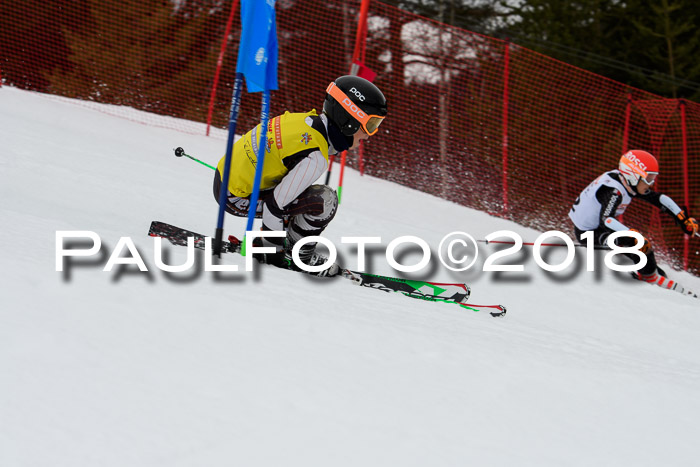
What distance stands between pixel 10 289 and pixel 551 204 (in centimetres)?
894

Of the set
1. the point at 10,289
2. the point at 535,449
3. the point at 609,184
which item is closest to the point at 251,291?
the point at 10,289

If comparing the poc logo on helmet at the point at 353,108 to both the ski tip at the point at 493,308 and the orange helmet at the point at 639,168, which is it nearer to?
the ski tip at the point at 493,308

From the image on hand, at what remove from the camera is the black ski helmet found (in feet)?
12.5

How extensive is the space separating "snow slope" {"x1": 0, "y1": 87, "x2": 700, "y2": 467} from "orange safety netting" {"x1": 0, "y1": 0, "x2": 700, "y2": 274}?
17.1 feet

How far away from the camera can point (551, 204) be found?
1012 cm

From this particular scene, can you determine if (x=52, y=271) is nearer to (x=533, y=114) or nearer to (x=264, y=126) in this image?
(x=264, y=126)

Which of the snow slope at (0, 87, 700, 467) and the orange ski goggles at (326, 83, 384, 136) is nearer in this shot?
the snow slope at (0, 87, 700, 467)

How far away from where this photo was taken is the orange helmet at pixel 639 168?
6.29 meters

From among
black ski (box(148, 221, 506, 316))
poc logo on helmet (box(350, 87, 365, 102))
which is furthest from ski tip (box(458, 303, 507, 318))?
poc logo on helmet (box(350, 87, 365, 102))
